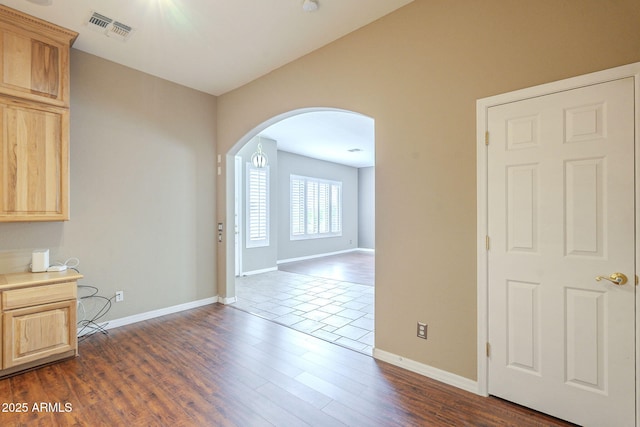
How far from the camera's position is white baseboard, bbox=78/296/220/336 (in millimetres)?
3525

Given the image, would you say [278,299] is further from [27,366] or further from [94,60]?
[94,60]

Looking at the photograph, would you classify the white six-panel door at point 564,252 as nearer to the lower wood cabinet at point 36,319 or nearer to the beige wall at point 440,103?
the beige wall at point 440,103

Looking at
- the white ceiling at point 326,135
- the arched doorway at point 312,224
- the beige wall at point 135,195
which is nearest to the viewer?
the beige wall at point 135,195

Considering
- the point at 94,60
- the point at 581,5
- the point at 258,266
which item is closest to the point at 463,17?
the point at 581,5

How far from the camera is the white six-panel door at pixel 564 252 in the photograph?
1757 mm

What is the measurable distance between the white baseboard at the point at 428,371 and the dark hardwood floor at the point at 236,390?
0.17 feet

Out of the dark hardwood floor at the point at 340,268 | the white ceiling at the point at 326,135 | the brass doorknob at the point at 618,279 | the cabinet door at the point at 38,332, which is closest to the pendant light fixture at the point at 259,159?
the white ceiling at the point at 326,135

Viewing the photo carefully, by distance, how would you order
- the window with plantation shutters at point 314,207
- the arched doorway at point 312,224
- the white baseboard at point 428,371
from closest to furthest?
the white baseboard at point 428,371, the arched doorway at point 312,224, the window with plantation shutters at point 314,207

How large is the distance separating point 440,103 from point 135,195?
11.9ft

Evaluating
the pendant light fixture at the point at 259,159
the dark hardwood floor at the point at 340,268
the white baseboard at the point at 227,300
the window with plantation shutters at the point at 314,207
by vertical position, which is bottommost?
the dark hardwood floor at the point at 340,268

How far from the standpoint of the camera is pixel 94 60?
3436 mm

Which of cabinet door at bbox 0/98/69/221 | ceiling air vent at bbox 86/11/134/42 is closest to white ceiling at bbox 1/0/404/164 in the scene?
ceiling air vent at bbox 86/11/134/42

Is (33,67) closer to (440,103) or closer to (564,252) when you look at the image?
(440,103)

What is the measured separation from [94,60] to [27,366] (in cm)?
321
